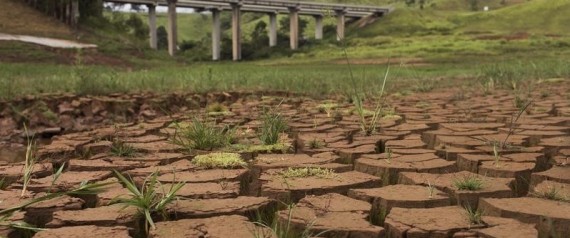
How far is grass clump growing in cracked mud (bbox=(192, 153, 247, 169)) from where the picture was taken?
2766mm

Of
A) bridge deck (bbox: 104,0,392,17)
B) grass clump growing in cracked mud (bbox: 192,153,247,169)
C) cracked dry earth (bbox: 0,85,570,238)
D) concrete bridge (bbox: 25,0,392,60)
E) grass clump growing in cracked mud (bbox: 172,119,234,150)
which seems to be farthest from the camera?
bridge deck (bbox: 104,0,392,17)

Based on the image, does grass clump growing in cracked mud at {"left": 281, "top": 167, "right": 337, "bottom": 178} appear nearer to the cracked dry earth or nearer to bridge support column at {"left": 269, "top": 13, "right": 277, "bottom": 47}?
the cracked dry earth

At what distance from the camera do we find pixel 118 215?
187 centimetres

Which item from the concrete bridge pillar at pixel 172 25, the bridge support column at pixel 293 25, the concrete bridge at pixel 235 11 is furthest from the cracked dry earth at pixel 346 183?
the bridge support column at pixel 293 25

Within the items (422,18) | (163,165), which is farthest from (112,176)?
(422,18)

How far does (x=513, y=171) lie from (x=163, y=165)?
162 cm

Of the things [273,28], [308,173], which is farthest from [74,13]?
[308,173]

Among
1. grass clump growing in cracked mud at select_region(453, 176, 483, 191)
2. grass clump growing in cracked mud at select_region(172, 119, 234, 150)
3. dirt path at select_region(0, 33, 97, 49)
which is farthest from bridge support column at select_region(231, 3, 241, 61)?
grass clump growing in cracked mud at select_region(453, 176, 483, 191)

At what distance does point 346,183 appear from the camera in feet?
7.59

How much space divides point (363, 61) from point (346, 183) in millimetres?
26810

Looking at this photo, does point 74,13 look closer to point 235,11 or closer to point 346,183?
point 235,11

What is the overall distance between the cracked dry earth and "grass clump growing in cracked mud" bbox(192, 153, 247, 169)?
0.17ft

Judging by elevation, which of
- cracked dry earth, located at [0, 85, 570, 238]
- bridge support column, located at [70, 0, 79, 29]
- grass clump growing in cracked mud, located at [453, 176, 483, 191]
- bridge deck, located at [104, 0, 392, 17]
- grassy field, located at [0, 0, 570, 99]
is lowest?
cracked dry earth, located at [0, 85, 570, 238]

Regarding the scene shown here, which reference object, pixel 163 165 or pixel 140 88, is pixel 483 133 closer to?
pixel 163 165
